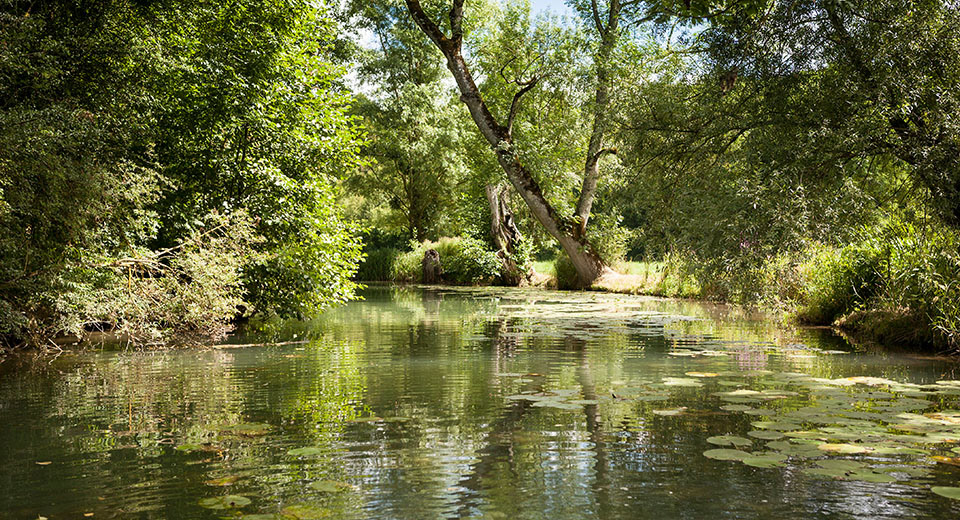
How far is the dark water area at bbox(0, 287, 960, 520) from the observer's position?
4.04 metres

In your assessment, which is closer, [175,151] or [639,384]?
[639,384]

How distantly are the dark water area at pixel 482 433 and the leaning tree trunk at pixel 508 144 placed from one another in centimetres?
1410

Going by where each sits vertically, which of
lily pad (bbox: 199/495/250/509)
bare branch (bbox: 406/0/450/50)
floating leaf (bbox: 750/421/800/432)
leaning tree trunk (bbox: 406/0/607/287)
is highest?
bare branch (bbox: 406/0/450/50)

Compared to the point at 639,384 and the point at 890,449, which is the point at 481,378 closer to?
the point at 639,384

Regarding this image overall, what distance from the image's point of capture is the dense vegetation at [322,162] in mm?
9656

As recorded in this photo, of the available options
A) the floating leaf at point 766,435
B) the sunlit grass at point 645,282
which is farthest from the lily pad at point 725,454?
the sunlit grass at point 645,282

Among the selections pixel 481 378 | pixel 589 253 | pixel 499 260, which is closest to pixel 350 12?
pixel 499 260

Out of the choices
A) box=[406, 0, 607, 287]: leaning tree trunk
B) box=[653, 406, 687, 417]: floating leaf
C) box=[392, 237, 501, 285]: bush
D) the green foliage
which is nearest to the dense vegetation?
the green foliage

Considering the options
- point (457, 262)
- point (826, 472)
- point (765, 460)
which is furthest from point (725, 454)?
point (457, 262)

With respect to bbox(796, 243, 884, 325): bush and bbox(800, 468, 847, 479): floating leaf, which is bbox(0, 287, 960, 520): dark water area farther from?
bbox(796, 243, 884, 325): bush

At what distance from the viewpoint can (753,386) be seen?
296 inches

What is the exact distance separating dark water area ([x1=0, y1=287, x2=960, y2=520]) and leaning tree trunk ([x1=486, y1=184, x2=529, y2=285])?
20.7 m

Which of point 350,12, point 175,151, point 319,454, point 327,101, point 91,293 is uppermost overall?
point 350,12

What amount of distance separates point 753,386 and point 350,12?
3229 centimetres
